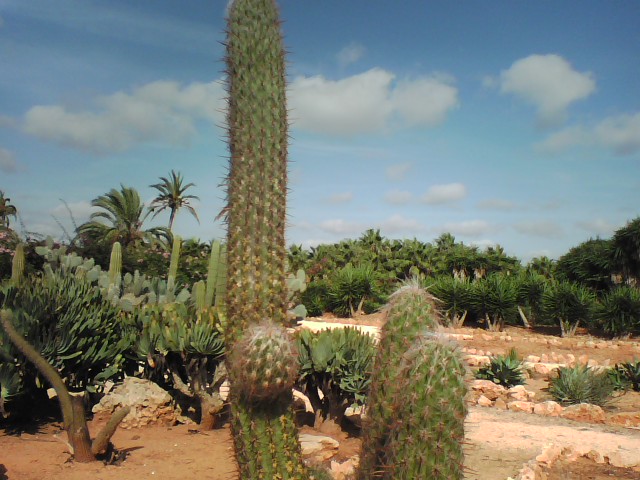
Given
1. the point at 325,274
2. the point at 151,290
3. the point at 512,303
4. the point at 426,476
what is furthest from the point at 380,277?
the point at 426,476

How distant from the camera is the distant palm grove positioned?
18438 mm

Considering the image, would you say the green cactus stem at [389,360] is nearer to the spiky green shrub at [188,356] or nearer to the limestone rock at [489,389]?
the spiky green shrub at [188,356]

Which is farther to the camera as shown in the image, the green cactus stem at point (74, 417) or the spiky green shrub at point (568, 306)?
the spiky green shrub at point (568, 306)

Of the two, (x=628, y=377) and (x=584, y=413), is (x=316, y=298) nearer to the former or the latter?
(x=628, y=377)

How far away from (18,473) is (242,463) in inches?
93.1

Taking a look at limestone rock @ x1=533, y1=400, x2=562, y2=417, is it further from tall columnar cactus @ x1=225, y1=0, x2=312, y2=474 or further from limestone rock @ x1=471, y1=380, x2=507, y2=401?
tall columnar cactus @ x1=225, y1=0, x2=312, y2=474

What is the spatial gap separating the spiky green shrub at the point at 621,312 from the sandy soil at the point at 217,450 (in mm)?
11476

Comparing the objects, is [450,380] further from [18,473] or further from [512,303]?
[512,303]

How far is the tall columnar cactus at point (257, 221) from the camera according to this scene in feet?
12.1

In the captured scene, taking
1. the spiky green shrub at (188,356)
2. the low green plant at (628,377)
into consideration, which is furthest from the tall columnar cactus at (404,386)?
the low green plant at (628,377)

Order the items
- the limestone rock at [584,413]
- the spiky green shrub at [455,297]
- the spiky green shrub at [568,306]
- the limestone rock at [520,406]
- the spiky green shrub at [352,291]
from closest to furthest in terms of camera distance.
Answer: the limestone rock at [584,413] < the limestone rock at [520,406] < the spiky green shrub at [568,306] < the spiky green shrub at [455,297] < the spiky green shrub at [352,291]

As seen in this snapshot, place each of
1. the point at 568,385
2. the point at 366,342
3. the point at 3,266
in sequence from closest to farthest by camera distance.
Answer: the point at 366,342 → the point at 568,385 → the point at 3,266

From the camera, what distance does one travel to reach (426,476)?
289cm

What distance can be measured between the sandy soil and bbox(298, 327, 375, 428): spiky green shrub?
1.29ft
